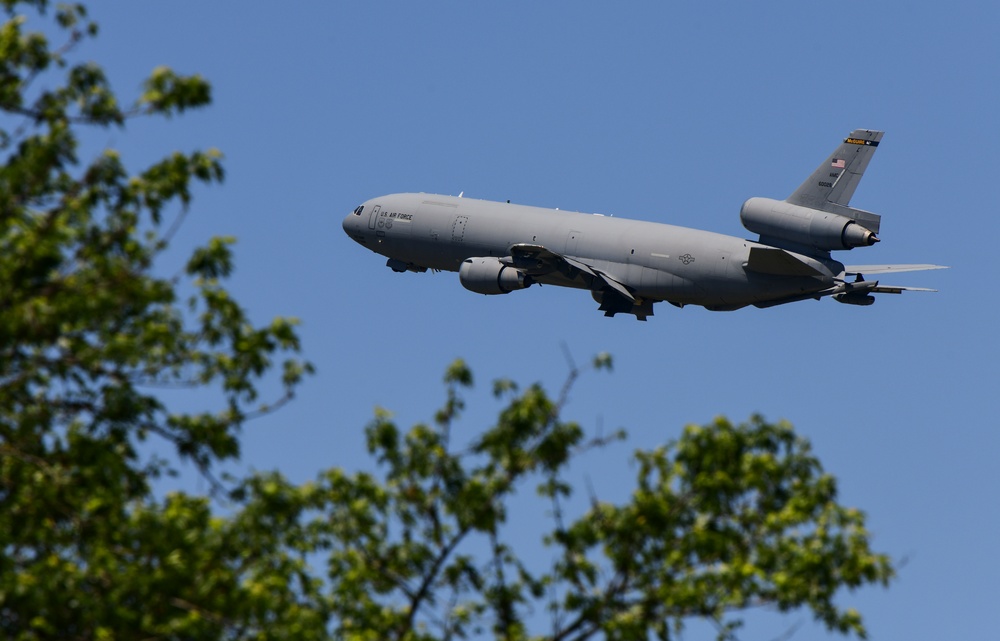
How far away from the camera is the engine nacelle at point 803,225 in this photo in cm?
6325

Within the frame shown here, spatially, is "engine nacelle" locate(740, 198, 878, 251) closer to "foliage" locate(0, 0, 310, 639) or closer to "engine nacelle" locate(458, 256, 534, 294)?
"engine nacelle" locate(458, 256, 534, 294)

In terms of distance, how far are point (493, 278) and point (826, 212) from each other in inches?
529

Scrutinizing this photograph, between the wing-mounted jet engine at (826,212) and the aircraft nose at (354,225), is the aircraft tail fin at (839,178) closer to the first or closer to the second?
the wing-mounted jet engine at (826,212)

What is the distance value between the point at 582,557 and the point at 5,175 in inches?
471

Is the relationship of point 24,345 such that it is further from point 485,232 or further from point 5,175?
point 485,232

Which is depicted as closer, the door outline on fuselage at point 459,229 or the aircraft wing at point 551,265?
the aircraft wing at point 551,265

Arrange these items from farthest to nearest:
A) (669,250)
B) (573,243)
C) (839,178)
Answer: (573,243), (669,250), (839,178)

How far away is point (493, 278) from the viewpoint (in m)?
68.5

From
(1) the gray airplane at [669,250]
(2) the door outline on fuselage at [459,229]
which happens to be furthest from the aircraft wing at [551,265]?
(2) the door outline on fuselage at [459,229]

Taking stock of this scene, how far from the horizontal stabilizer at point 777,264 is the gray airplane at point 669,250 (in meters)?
0.04

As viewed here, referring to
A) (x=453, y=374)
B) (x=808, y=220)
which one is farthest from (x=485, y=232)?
(x=453, y=374)

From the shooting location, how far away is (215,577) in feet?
92.5

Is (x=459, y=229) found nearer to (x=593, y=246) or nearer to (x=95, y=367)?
(x=593, y=246)

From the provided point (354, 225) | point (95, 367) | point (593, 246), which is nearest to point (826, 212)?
point (593, 246)
